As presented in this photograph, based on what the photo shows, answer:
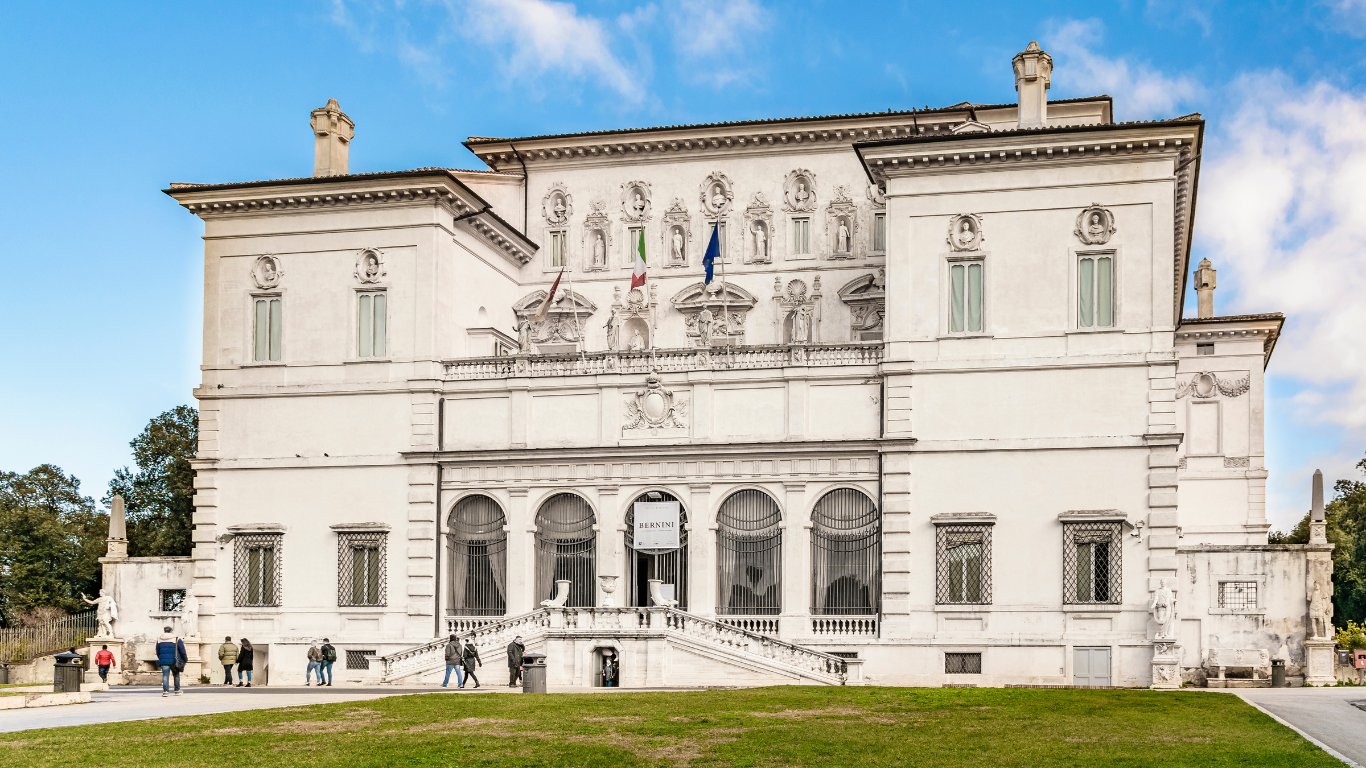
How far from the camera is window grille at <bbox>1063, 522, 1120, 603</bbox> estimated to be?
131 feet

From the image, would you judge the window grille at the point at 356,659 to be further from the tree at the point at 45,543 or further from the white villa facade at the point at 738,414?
the tree at the point at 45,543

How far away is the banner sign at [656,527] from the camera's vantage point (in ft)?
142

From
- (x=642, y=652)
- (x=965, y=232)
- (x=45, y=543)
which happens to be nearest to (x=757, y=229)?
(x=965, y=232)

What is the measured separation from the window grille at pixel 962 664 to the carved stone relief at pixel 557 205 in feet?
66.5

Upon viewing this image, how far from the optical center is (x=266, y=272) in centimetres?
4672

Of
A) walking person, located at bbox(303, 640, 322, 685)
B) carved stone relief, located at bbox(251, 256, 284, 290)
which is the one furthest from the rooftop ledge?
walking person, located at bbox(303, 640, 322, 685)

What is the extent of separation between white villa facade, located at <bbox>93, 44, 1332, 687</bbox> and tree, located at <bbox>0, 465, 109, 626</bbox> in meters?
23.6

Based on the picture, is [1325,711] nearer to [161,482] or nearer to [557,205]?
[557,205]

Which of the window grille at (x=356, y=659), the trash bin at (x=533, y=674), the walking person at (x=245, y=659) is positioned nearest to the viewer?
the trash bin at (x=533, y=674)

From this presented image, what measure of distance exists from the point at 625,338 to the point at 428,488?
29.8 feet

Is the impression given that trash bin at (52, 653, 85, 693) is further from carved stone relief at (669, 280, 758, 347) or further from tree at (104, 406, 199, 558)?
tree at (104, 406, 199, 558)

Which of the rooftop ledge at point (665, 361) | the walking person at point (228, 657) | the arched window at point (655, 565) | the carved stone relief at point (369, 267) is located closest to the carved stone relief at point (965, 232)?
the rooftop ledge at point (665, 361)

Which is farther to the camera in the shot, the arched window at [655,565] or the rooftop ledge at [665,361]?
the arched window at [655,565]

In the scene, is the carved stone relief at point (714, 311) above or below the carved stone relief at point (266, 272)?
below
